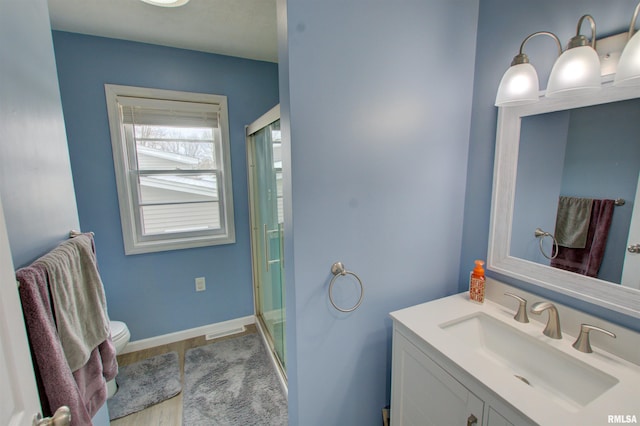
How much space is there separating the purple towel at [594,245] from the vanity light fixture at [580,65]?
0.43 m

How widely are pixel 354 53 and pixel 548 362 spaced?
4.75 feet

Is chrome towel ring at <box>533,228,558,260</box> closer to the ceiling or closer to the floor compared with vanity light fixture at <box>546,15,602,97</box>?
closer to the floor

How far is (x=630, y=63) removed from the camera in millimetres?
821

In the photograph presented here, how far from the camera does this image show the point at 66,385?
75 cm

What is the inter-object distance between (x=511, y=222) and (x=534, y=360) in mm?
585

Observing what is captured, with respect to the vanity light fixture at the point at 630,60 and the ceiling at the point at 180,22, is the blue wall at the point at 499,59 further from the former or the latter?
the ceiling at the point at 180,22

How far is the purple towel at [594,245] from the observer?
100 centimetres

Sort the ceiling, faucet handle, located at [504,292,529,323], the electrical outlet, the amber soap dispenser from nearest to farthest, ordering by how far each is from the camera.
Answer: faucet handle, located at [504,292,529,323] → the amber soap dispenser → the ceiling → the electrical outlet

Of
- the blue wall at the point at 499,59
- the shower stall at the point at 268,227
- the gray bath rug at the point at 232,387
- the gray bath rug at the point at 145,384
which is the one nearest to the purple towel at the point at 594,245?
the blue wall at the point at 499,59

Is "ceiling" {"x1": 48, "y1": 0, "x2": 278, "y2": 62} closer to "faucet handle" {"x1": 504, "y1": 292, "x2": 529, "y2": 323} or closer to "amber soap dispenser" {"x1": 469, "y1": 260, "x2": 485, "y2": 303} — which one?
"amber soap dispenser" {"x1": 469, "y1": 260, "x2": 485, "y2": 303}

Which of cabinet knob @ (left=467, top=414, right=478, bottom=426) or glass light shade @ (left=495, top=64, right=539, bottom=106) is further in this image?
glass light shade @ (left=495, top=64, right=539, bottom=106)

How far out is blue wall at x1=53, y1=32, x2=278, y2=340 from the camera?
6.40 ft

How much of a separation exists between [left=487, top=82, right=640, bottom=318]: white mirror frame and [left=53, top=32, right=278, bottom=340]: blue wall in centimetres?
193

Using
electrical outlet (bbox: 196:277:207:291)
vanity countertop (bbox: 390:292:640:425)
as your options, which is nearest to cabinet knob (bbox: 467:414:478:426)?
vanity countertop (bbox: 390:292:640:425)
